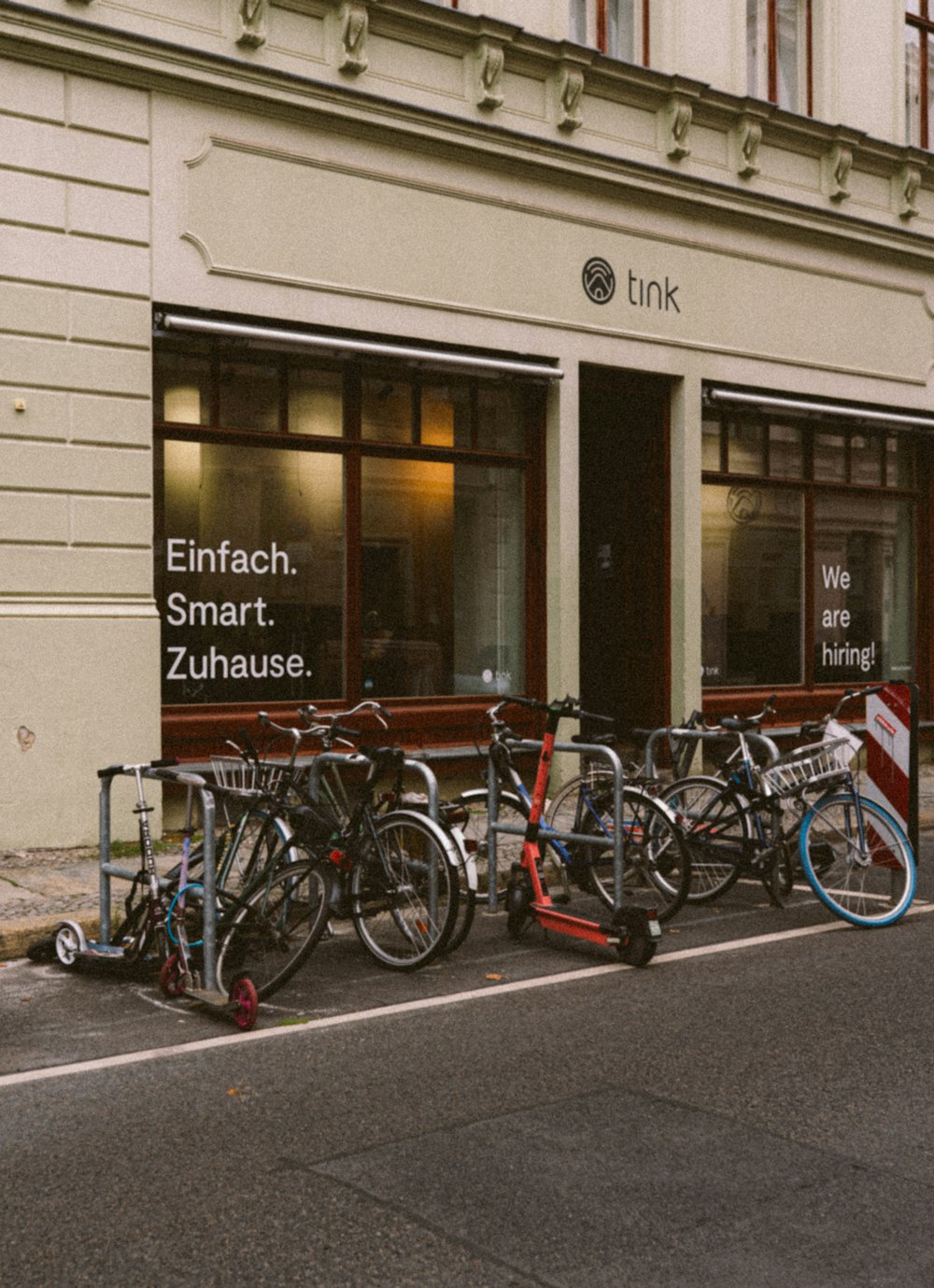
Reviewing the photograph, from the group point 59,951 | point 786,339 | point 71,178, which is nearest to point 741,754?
point 59,951

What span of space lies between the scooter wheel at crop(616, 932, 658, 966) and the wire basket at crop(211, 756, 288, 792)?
1.93 m

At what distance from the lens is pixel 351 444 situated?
38.1 ft

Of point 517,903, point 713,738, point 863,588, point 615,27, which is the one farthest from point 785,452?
point 517,903

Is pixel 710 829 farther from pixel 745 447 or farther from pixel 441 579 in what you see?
pixel 745 447

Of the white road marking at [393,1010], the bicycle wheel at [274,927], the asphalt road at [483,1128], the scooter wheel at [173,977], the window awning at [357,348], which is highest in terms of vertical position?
the window awning at [357,348]

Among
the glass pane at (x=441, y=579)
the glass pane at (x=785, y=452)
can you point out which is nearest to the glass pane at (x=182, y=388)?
the glass pane at (x=441, y=579)

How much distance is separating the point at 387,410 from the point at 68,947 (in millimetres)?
6062

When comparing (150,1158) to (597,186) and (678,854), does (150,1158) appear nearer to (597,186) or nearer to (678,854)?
(678,854)

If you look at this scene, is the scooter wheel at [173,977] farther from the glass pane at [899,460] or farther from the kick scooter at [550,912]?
the glass pane at [899,460]

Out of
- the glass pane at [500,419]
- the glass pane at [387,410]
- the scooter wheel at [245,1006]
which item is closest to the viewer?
the scooter wheel at [245,1006]

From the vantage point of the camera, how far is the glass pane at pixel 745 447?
1434 cm

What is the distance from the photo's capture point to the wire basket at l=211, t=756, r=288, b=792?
7195 millimetres

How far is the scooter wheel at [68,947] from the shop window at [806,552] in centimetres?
829

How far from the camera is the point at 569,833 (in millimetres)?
7895
